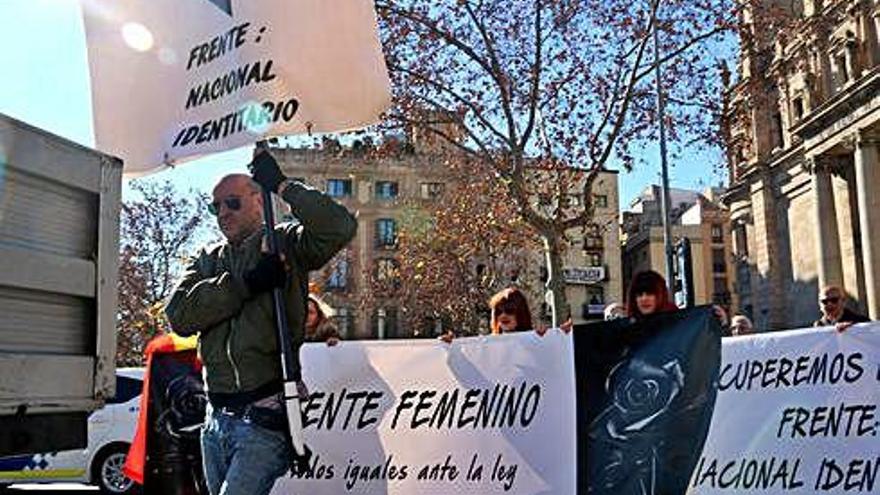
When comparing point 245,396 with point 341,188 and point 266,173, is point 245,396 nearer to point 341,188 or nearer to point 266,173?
point 266,173

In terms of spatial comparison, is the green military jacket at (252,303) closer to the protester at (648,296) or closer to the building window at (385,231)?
the protester at (648,296)

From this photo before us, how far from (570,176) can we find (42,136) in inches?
515

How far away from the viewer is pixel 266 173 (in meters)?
3.46

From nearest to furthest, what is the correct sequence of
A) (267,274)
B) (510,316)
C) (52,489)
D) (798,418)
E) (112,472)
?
(267,274) → (798,418) → (510,316) → (112,472) → (52,489)

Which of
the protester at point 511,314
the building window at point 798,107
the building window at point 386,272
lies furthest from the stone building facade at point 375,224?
the protester at point 511,314

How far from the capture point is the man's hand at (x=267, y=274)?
10.8 feet

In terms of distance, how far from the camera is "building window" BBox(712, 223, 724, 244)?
96.7 metres

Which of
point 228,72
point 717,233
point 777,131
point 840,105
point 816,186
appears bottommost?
point 228,72

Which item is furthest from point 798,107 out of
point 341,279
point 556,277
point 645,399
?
point 645,399

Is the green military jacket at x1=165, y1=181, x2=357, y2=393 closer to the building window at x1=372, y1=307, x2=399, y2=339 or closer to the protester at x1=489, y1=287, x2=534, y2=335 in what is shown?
the protester at x1=489, y1=287, x2=534, y2=335

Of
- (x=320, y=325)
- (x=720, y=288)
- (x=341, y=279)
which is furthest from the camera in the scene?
(x=720, y=288)

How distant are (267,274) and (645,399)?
126 inches

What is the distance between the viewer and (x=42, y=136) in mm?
3150

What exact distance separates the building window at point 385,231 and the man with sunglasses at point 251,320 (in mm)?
66275
